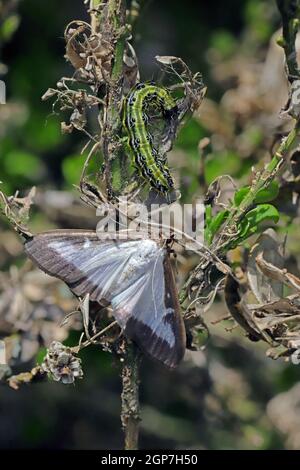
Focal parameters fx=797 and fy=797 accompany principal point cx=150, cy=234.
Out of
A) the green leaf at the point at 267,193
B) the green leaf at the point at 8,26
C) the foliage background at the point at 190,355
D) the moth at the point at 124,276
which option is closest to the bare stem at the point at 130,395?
the moth at the point at 124,276

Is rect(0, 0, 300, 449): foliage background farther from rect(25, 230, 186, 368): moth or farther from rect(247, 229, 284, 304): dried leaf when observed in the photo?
rect(25, 230, 186, 368): moth

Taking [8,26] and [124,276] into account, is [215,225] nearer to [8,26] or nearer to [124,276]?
[124,276]

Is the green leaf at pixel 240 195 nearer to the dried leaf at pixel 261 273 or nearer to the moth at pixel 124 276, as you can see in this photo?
the dried leaf at pixel 261 273

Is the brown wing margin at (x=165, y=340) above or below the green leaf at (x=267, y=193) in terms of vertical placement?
below

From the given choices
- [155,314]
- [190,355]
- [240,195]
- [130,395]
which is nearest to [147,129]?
[240,195]

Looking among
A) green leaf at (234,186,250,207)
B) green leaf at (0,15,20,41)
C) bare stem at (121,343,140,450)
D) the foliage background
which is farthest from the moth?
green leaf at (0,15,20,41)
